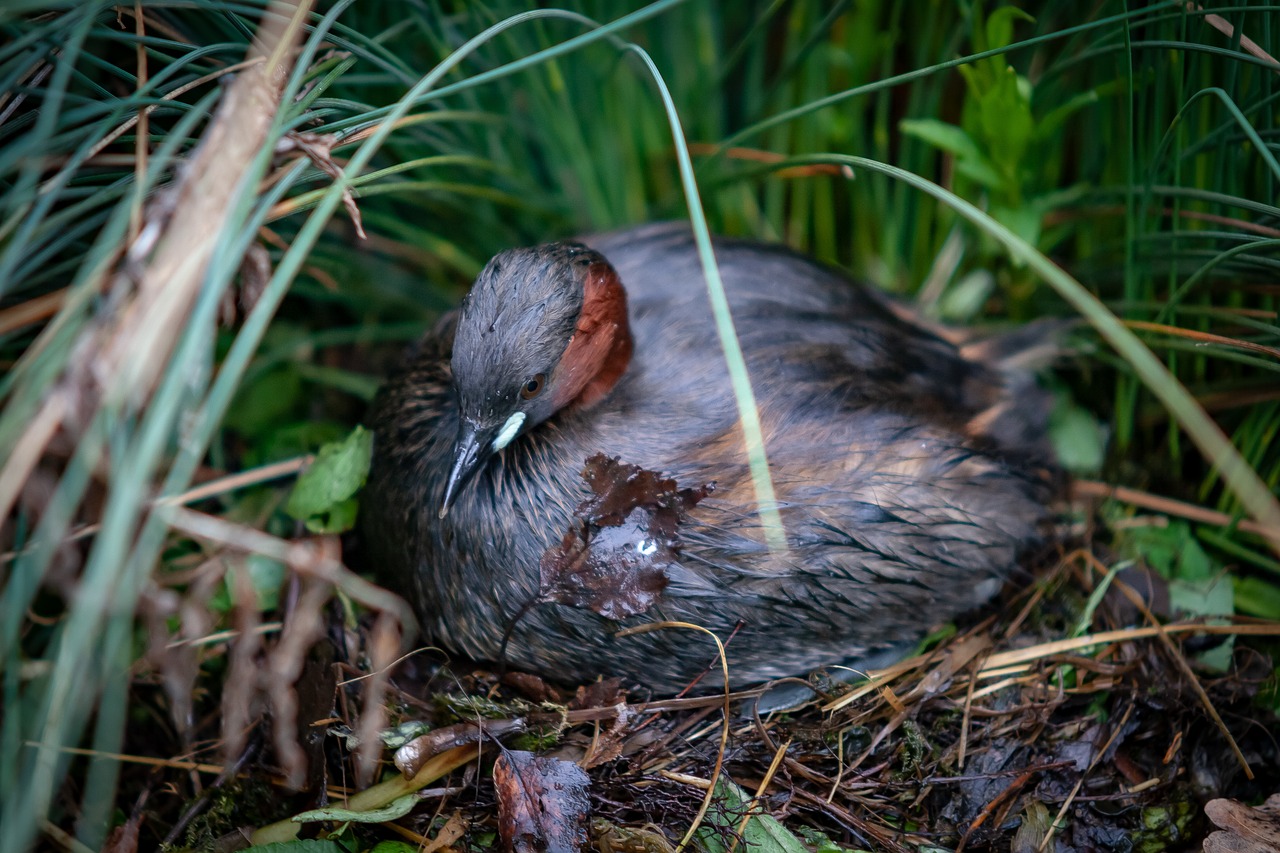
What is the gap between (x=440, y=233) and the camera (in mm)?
3277

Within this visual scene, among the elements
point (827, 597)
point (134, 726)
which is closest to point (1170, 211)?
point (827, 597)

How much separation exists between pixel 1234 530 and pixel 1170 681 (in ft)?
A: 1.76

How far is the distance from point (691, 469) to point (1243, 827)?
1.47 m

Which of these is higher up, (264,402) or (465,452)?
(465,452)

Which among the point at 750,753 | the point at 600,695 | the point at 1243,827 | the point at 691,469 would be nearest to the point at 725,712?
the point at 750,753

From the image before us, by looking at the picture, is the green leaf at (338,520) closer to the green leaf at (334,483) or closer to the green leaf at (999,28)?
the green leaf at (334,483)

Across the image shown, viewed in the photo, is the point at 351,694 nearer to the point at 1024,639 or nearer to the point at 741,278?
the point at 741,278

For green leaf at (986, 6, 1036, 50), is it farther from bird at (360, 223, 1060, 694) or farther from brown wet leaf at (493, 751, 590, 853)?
brown wet leaf at (493, 751, 590, 853)

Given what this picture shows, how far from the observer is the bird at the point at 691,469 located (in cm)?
223

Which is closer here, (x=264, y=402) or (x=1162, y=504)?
(x=1162, y=504)

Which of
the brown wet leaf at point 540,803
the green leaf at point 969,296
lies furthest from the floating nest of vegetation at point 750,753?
the green leaf at point 969,296

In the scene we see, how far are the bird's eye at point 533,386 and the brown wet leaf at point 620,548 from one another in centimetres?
25

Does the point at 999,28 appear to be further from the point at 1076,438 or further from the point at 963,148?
the point at 1076,438

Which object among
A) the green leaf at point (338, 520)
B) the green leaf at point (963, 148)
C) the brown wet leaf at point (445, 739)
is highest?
the green leaf at point (963, 148)
